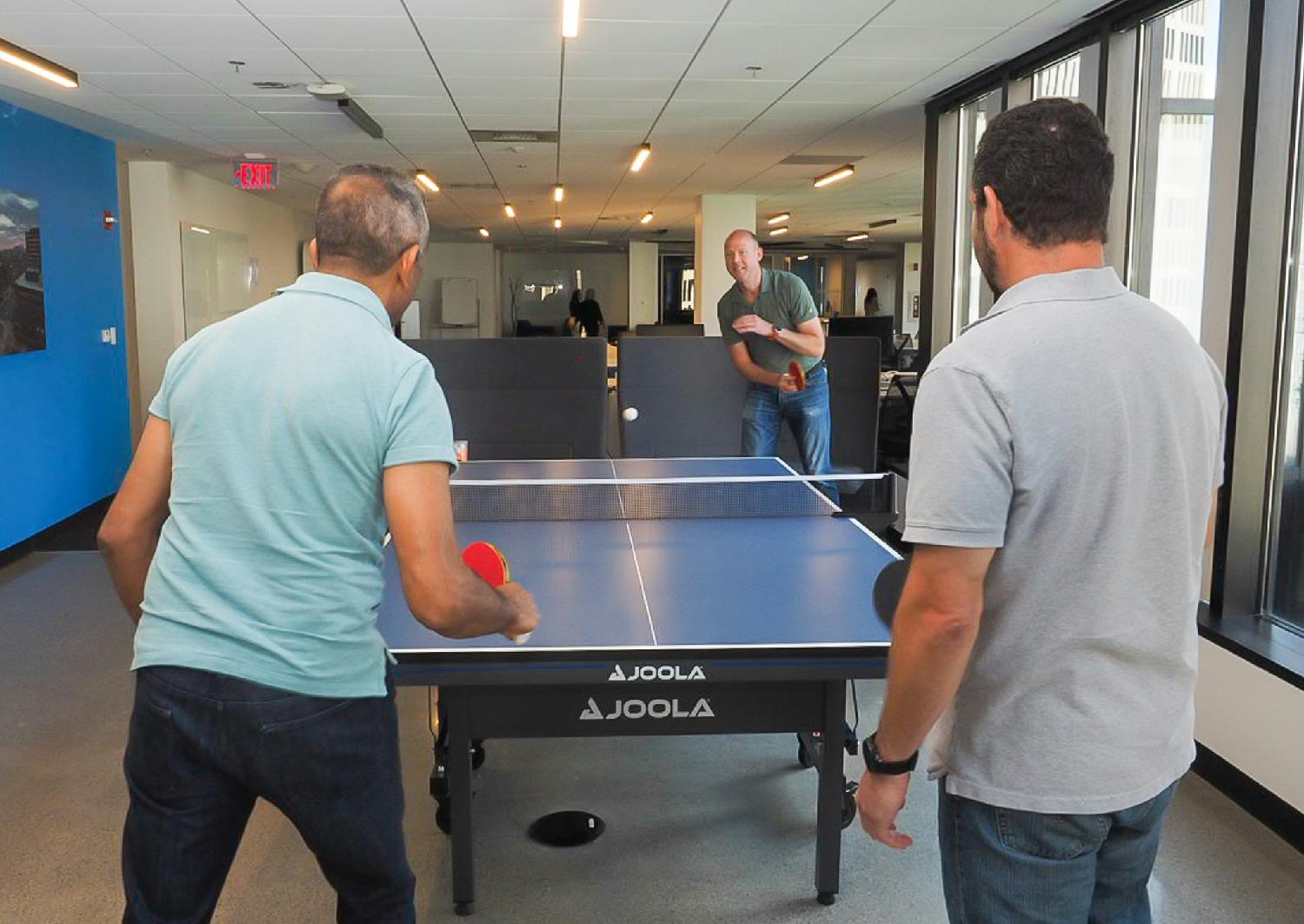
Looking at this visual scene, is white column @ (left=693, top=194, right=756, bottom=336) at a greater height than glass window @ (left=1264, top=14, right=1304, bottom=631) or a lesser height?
greater

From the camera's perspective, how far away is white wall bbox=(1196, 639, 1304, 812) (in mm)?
3232

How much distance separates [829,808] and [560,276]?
25.8 metres

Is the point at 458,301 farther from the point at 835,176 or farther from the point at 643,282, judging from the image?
the point at 835,176

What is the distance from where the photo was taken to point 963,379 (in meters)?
1.29

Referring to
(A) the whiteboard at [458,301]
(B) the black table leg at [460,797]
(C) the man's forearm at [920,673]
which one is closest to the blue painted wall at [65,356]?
(B) the black table leg at [460,797]

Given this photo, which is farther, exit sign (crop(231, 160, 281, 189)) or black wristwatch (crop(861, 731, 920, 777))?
exit sign (crop(231, 160, 281, 189))

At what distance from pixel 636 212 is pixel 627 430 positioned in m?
10.6

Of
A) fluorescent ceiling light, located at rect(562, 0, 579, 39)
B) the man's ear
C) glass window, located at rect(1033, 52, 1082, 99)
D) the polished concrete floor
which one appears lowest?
the polished concrete floor

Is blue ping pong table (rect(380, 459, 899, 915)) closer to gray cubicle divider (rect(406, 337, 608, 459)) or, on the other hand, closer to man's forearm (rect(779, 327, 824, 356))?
man's forearm (rect(779, 327, 824, 356))

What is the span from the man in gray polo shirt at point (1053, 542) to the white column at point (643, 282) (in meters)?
21.1

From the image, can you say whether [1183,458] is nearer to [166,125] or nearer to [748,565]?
[748,565]

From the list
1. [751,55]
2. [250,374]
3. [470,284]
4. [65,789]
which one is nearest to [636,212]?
[470,284]

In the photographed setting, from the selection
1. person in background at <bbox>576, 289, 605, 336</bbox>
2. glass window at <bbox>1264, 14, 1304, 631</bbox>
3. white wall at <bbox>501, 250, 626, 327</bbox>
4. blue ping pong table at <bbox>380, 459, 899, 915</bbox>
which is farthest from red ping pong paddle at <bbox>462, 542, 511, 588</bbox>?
white wall at <bbox>501, 250, 626, 327</bbox>

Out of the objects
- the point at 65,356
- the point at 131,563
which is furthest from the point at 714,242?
the point at 131,563
